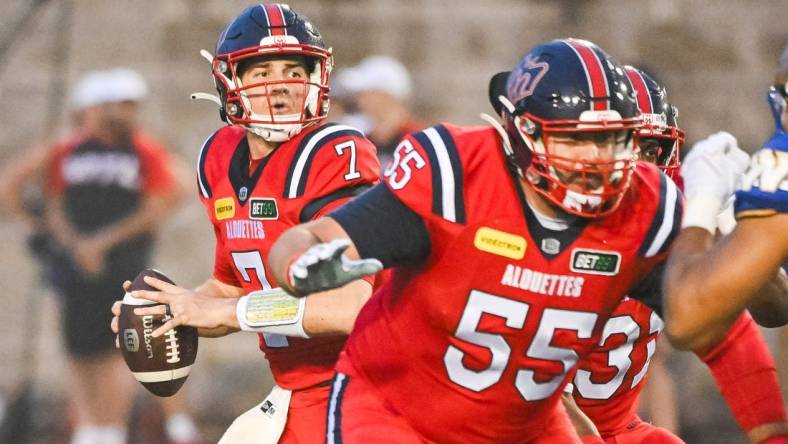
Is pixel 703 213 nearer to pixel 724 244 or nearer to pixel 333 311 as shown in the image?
pixel 724 244

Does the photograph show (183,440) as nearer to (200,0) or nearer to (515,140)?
(200,0)

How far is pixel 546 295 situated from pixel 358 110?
5.51 metres

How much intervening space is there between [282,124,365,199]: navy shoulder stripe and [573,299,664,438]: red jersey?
0.98 metres

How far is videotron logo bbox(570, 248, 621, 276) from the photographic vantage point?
3.55 m

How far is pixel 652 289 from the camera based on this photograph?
3.66 m

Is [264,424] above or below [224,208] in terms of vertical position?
below

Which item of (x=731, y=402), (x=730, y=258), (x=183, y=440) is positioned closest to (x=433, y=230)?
(x=730, y=258)

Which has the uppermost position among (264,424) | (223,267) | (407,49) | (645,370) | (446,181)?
(446,181)

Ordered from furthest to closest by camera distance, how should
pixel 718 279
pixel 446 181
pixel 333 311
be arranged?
pixel 333 311
pixel 446 181
pixel 718 279

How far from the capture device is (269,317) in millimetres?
4047

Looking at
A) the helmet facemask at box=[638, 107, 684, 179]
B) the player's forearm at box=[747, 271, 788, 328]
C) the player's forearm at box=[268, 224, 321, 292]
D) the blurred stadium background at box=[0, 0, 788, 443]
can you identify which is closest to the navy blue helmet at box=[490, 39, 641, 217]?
the player's forearm at box=[268, 224, 321, 292]

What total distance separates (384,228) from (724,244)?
0.80 meters

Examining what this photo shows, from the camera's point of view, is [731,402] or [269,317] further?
[731,402]

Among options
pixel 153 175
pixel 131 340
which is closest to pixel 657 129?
pixel 131 340
